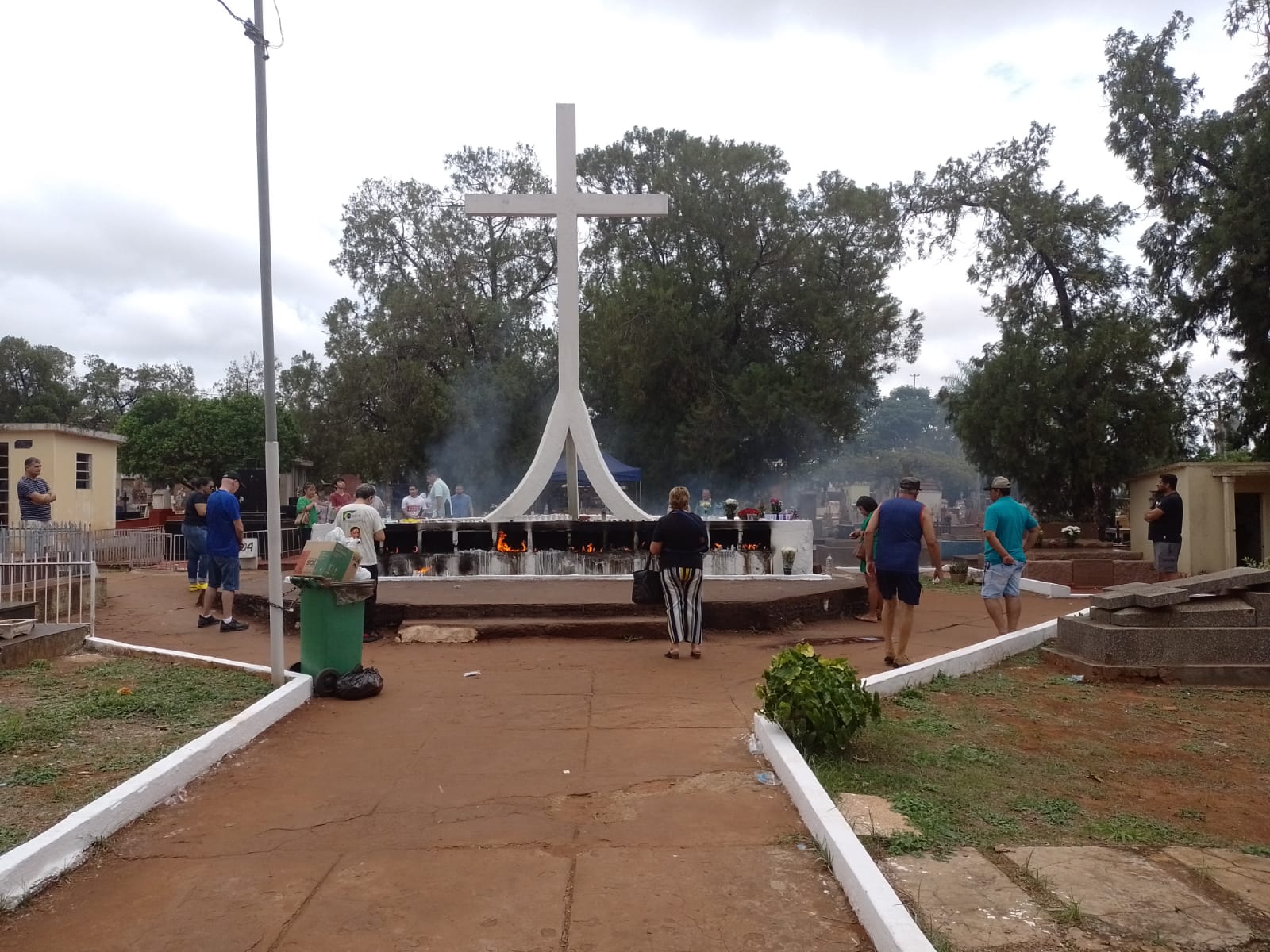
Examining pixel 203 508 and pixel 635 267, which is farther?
pixel 635 267

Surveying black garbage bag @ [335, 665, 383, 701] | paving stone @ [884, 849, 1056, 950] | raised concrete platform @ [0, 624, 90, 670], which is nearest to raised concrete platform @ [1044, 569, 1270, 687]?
paving stone @ [884, 849, 1056, 950]

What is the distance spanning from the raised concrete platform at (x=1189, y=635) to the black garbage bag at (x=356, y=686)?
550 cm

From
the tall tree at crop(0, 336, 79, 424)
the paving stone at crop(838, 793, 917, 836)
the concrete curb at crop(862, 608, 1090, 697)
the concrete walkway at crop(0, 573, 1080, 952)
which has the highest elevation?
the tall tree at crop(0, 336, 79, 424)

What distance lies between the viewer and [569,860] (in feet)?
12.8

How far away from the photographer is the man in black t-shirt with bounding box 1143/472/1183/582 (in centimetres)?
1107

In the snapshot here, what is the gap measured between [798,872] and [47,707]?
5321mm

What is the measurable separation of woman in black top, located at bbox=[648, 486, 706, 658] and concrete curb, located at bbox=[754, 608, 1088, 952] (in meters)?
1.89

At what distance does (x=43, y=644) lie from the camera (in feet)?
27.1

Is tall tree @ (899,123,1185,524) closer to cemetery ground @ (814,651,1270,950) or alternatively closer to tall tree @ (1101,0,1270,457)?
tall tree @ (1101,0,1270,457)

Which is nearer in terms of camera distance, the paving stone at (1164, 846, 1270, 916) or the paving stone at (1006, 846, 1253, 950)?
the paving stone at (1006, 846, 1253, 950)

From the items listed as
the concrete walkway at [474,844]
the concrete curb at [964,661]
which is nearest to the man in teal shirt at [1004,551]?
the concrete curb at [964,661]

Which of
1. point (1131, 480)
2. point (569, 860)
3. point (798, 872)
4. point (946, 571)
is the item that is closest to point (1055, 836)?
point (798, 872)

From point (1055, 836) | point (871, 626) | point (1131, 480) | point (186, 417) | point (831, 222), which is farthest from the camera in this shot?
point (186, 417)

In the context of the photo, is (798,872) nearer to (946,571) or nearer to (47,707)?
(47,707)
